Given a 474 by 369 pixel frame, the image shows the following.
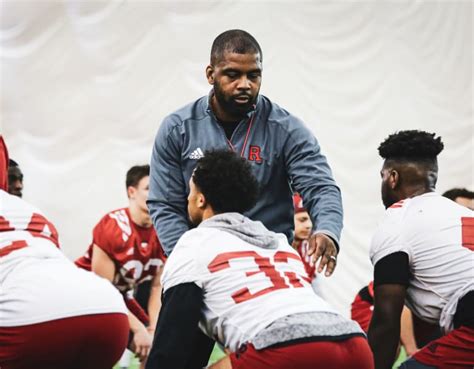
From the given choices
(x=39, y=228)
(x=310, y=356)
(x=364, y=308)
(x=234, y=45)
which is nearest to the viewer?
(x=310, y=356)

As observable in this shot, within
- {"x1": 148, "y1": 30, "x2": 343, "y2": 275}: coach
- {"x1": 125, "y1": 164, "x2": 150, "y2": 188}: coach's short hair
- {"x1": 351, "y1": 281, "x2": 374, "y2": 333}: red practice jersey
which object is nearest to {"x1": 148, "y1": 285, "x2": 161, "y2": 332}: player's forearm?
{"x1": 125, "y1": 164, "x2": 150, "y2": 188}: coach's short hair

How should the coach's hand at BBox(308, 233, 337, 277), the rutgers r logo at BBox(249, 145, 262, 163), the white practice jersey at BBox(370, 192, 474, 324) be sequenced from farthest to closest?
the rutgers r logo at BBox(249, 145, 262, 163) → the white practice jersey at BBox(370, 192, 474, 324) → the coach's hand at BBox(308, 233, 337, 277)

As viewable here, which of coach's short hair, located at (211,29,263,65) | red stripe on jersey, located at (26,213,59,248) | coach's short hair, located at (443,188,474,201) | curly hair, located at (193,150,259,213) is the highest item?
coach's short hair, located at (211,29,263,65)

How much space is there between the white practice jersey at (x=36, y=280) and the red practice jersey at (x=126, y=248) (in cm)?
217

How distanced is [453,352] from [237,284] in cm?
96

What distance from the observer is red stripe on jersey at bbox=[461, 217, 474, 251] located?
3.12 metres

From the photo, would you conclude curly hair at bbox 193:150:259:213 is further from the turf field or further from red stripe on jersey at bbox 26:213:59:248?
the turf field

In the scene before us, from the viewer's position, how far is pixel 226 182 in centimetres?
270

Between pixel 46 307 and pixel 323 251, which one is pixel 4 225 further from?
pixel 323 251

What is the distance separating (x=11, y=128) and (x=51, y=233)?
5.52 metres

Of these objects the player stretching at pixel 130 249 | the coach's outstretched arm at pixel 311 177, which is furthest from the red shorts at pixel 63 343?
the player stretching at pixel 130 249

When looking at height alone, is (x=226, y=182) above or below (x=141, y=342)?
above

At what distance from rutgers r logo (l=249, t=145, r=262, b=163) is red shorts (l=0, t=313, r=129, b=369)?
766 mm

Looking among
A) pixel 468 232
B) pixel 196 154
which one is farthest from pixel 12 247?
pixel 468 232
